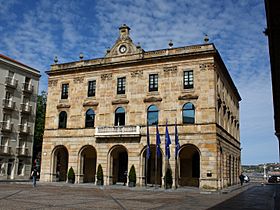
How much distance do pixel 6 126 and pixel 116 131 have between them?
18.3 metres

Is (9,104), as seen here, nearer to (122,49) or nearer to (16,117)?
(16,117)

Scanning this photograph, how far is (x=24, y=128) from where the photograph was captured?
4816 cm

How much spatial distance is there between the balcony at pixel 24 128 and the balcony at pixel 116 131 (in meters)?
16.3

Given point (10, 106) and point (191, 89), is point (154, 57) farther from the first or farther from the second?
point (10, 106)

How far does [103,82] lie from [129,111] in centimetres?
517

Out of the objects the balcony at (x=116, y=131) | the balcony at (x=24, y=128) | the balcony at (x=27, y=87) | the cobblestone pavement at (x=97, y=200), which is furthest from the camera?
the balcony at (x=27, y=87)

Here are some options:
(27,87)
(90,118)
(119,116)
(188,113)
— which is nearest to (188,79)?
(188,113)

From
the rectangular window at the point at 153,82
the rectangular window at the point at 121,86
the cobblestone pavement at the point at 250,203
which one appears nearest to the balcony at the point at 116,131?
the rectangular window at the point at 121,86

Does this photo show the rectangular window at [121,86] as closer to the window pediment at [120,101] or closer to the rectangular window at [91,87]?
the window pediment at [120,101]

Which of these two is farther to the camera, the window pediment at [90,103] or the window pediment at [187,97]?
the window pediment at [90,103]

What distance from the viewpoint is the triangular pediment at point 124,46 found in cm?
3781

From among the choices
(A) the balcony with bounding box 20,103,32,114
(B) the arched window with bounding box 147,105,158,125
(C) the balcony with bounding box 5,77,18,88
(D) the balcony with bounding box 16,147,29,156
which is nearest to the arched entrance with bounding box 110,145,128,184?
(B) the arched window with bounding box 147,105,158,125

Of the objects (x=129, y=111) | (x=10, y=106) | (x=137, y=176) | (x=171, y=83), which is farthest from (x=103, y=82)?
(x=10, y=106)

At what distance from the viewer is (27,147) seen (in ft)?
159
